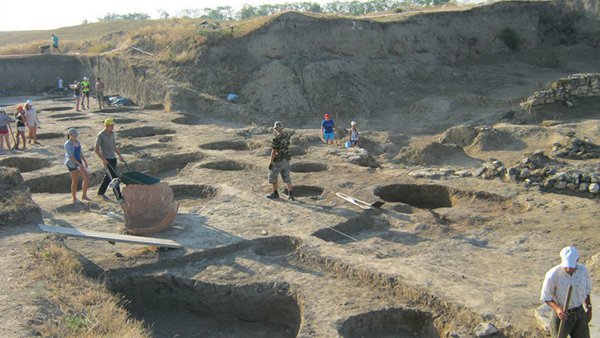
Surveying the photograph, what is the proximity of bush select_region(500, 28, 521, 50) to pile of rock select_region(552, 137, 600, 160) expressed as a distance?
1622cm

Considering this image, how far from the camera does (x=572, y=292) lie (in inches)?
188

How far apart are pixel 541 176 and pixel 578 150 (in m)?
3.21

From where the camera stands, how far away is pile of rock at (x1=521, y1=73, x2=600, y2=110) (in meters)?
18.2

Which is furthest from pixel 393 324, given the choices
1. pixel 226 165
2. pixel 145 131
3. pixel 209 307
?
pixel 145 131

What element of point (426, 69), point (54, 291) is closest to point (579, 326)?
point (54, 291)

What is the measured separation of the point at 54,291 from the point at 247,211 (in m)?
4.31

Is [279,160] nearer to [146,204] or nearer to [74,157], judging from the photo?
[146,204]

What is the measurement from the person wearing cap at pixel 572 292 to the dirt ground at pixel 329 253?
0.65 metres

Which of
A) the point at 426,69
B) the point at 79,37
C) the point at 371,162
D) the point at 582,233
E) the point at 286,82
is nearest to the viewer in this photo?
the point at 582,233

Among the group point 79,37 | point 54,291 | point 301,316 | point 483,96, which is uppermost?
point 79,37

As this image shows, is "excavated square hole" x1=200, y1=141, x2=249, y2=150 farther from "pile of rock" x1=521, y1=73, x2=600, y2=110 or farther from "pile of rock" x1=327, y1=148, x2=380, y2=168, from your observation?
"pile of rock" x1=521, y1=73, x2=600, y2=110

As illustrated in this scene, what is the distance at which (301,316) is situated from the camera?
21.1ft

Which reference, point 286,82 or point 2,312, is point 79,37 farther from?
point 2,312

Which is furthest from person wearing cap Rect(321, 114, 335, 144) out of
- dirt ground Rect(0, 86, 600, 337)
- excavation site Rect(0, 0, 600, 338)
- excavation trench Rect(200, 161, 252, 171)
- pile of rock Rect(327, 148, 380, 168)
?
excavation trench Rect(200, 161, 252, 171)
